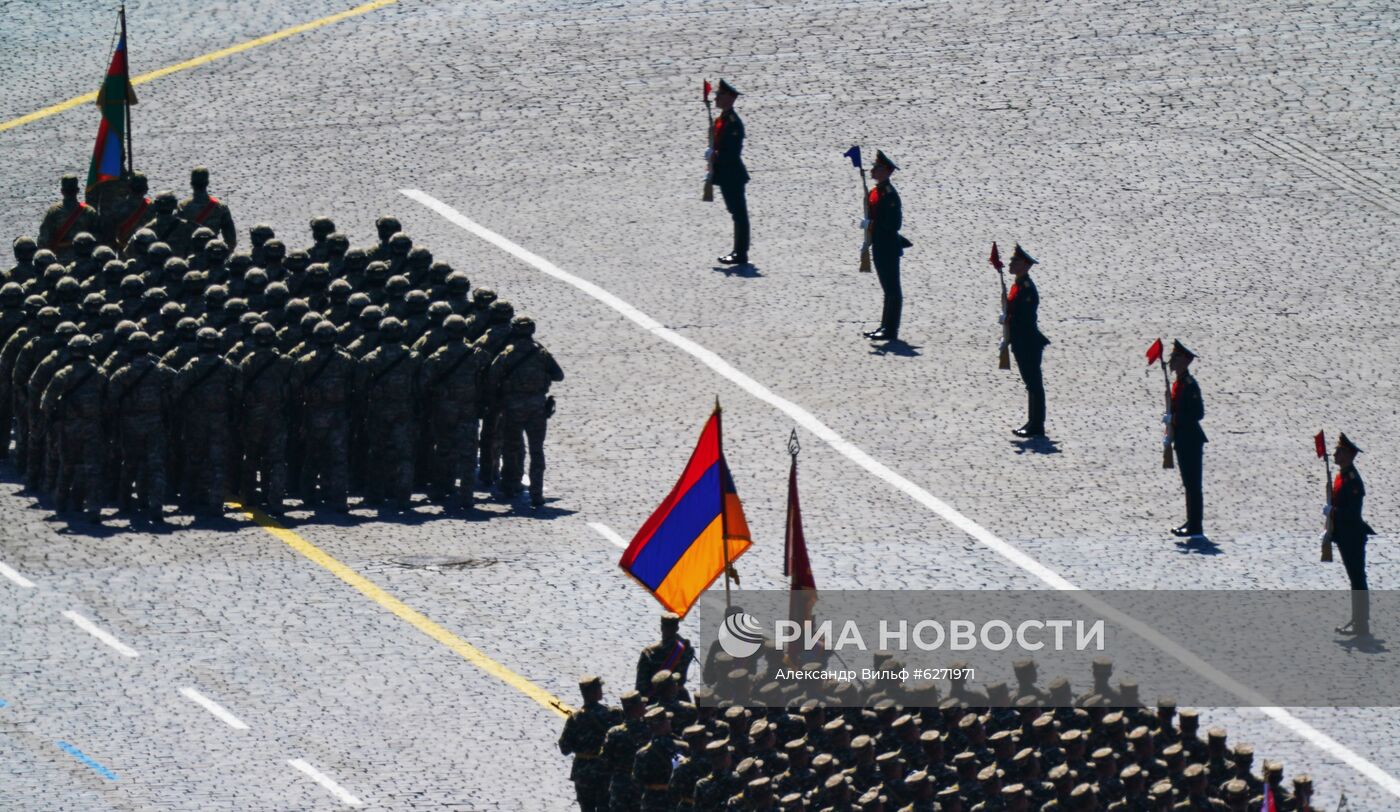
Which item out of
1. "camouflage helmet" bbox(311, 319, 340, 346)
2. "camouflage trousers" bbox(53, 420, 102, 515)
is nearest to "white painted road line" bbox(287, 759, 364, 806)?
"camouflage trousers" bbox(53, 420, 102, 515)

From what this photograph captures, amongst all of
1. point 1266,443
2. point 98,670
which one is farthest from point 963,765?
point 1266,443

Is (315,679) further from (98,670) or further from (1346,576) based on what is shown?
(1346,576)

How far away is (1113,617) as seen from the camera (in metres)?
27.9

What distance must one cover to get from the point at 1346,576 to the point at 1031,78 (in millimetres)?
14334

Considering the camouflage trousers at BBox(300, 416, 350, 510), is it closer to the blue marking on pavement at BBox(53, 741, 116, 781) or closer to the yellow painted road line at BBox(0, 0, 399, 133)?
the blue marking on pavement at BBox(53, 741, 116, 781)

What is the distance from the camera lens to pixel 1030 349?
105ft

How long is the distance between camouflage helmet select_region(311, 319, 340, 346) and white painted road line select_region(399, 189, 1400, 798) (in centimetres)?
476

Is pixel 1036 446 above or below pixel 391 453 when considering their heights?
below

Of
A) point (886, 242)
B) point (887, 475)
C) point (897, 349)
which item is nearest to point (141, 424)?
point (887, 475)

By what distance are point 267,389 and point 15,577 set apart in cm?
322

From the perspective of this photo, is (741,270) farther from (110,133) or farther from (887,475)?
(110,133)

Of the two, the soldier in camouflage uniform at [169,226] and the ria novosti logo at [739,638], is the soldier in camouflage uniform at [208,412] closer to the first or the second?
the soldier in camouflage uniform at [169,226]

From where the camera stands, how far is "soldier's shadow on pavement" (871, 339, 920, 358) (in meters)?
34.2

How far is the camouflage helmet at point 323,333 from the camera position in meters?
30.4
